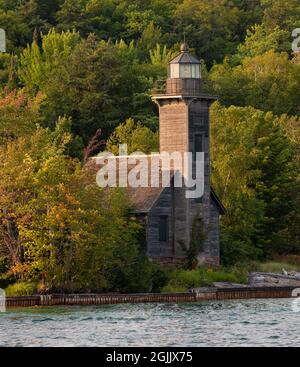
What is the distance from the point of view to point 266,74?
113 metres

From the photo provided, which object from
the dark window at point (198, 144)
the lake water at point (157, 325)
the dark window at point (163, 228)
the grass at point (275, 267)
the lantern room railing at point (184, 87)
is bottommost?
the lake water at point (157, 325)

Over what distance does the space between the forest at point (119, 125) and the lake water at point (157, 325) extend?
4.64 m

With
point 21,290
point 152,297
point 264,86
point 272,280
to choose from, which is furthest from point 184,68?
point 264,86

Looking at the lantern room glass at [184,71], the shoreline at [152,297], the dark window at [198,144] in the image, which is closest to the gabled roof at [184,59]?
the lantern room glass at [184,71]

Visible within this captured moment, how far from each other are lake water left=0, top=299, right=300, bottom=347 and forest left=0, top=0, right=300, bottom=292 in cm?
464

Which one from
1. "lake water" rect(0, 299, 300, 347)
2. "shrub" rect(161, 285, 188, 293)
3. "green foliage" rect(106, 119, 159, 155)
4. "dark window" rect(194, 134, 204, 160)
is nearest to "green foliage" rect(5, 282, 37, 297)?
"lake water" rect(0, 299, 300, 347)

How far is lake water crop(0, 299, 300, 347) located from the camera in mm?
52188

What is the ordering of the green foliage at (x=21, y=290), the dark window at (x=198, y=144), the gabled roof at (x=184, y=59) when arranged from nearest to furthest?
the green foliage at (x=21, y=290) < the gabled roof at (x=184, y=59) < the dark window at (x=198, y=144)

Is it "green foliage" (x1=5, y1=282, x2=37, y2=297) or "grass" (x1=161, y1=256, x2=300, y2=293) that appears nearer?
"green foliage" (x1=5, y1=282, x2=37, y2=297)

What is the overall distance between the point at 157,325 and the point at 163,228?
17890 mm

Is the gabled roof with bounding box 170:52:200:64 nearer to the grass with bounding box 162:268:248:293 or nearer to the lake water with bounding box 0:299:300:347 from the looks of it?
the grass with bounding box 162:268:248:293

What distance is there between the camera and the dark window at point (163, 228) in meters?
74.9

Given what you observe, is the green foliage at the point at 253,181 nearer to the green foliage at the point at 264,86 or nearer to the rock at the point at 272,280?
the rock at the point at 272,280
